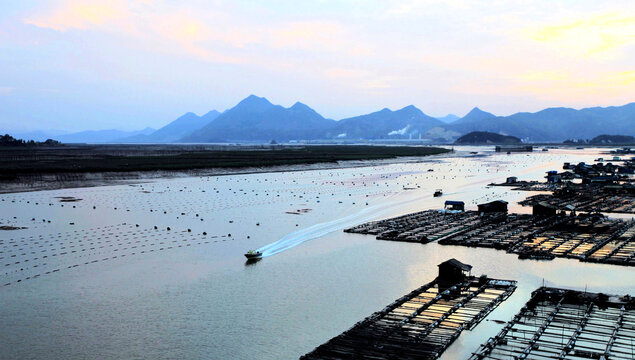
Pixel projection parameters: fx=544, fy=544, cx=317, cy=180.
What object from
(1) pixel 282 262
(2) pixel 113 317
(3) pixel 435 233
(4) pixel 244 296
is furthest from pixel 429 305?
(3) pixel 435 233

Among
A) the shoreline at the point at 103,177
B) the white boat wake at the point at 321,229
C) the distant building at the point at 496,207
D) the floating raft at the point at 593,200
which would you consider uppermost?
the shoreline at the point at 103,177

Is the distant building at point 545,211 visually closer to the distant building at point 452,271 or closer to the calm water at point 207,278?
the calm water at point 207,278

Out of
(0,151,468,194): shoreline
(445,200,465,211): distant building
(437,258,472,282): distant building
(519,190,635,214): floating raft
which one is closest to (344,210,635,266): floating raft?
(445,200,465,211): distant building

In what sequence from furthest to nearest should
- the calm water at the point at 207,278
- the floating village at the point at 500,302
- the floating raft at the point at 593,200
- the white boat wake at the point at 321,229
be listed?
the floating raft at the point at 593,200
the white boat wake at the point at 321,229
the calm water at the point at 207,278
the floating village at the point at 500,302

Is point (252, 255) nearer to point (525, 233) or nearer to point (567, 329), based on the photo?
point (567, 329)

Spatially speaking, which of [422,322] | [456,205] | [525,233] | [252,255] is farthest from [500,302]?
[456,205]

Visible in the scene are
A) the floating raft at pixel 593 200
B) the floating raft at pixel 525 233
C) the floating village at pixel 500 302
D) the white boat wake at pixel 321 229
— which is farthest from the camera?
the floating raft at pixel 593 200

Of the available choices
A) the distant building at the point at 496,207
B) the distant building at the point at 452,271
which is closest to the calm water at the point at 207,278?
the distant building at the point at 452,271
